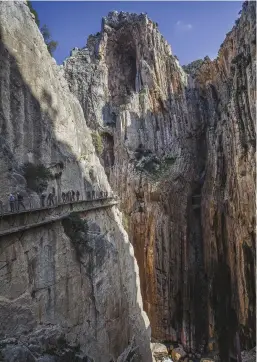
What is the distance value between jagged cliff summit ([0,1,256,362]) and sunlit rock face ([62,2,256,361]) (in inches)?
6.5

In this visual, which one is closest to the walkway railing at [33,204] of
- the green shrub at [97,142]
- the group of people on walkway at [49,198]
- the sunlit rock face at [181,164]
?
the group of people on walkway at [49,198]

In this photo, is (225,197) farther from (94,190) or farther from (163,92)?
(163,92)

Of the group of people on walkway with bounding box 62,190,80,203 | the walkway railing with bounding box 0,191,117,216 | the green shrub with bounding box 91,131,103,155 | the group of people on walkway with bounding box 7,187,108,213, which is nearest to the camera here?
the walkway railing with bounding box 0,191,117,216

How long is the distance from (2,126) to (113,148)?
2733cm

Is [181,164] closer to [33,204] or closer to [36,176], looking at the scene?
[36,176]

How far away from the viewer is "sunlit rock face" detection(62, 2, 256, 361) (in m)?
25.7

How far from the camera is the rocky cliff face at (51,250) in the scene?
11.7 meters

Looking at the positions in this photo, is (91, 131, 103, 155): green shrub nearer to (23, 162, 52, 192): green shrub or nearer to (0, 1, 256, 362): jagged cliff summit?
(0, 1, 256, 362): jagged cliff summit

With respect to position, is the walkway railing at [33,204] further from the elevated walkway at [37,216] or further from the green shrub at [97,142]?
the green shrub at [97,142]

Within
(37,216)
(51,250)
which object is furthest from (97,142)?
(51,250)

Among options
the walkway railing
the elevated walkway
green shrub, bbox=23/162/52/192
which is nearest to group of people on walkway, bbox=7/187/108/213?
the walkway railing

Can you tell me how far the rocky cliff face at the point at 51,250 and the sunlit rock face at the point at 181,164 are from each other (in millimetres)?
10612

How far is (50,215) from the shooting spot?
14711 mm

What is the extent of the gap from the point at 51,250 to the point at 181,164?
27.4 metres
